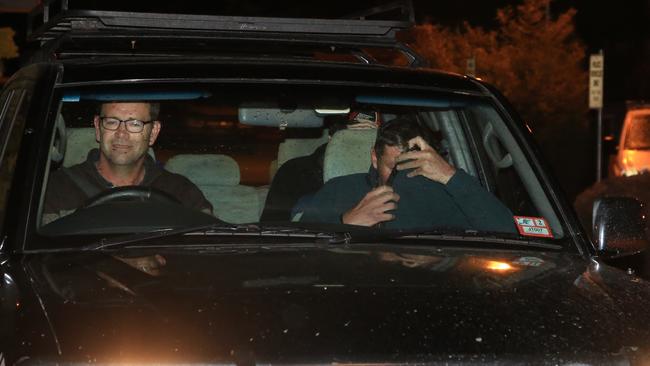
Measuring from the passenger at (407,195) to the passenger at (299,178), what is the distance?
0.05 metres

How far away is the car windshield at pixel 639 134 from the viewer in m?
19.8

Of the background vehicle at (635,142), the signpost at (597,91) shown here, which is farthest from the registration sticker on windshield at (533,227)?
the signpost at (597,91)

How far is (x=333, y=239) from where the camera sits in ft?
12.4

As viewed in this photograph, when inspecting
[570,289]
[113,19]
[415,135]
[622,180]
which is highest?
[113,19]

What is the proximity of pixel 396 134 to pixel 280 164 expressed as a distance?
1.58 feet

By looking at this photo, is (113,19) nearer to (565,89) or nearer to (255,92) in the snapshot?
(255,92)

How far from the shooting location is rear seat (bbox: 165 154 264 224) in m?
4.38

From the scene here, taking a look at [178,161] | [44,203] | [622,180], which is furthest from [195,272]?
[622,180]

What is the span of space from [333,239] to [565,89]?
90.2 ft

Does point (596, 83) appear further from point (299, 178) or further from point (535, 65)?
point (299, 178)

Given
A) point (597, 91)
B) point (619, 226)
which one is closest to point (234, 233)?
point (619, 226)

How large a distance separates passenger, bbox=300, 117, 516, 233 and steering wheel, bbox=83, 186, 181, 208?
0.48 meters

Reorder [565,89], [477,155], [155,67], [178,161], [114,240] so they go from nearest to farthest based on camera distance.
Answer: [114,240] < [155,67] < [178,161] < [477,155] < [565,89]

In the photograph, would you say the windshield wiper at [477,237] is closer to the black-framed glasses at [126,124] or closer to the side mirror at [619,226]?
the side mirror at [619,226]
